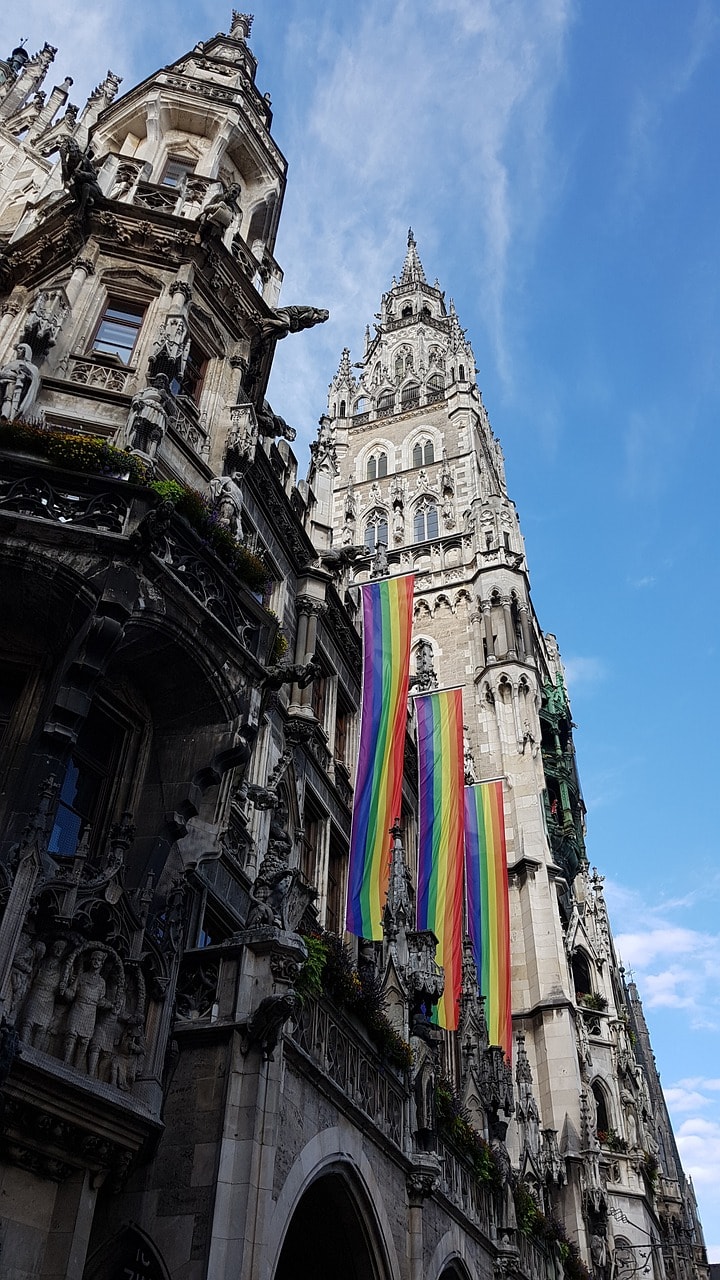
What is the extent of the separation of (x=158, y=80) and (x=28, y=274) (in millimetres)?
7127

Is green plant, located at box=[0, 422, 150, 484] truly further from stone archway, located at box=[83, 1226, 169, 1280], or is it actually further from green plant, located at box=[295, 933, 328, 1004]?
stone archway, located at box=[83, 1226, 169, 1280]

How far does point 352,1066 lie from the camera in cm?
1437

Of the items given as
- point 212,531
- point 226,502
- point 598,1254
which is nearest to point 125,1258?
point 212,531

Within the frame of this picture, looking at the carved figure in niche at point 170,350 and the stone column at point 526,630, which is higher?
the stone column at point 526,630

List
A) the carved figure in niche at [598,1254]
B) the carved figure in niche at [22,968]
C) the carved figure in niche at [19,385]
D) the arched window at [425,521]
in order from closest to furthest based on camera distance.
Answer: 1. the carved figure in niche at [22,968]
2. the carved figure in niche at [19,385]
3. the carved figure in niche at [598,1254]
4. the arched window at [425,521]

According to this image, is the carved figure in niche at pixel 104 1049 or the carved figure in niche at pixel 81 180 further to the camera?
the carved figure in niche at pixel 81 180

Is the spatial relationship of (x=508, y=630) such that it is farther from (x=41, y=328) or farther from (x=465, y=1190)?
(x=41, y=328)

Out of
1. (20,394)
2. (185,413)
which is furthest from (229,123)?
(20,394)

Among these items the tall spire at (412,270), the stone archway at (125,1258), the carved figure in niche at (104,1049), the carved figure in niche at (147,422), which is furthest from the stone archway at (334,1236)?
the tall spire at (412,270)

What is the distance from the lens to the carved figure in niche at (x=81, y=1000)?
9.99 meters

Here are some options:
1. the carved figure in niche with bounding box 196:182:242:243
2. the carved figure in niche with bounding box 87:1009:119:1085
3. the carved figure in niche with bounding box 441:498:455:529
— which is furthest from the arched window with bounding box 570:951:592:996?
the carved figure in niche with bounding box 87:1009:119:1085

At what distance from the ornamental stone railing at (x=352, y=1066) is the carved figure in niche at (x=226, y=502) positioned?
7005mm

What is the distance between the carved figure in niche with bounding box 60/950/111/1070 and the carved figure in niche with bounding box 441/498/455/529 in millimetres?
41348

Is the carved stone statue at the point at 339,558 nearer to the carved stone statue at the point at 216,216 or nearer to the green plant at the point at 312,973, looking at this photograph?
the carved stone statue at the point at 216,216
